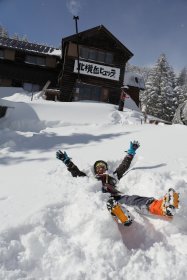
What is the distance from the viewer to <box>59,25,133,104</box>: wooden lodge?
24950 mm

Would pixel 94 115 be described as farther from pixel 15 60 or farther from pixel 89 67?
pixel 15 60

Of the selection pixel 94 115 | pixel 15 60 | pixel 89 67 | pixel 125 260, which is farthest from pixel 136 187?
pixel 15 60

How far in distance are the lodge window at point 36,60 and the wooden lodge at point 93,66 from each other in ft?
12.9

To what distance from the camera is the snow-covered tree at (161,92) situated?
44219mm

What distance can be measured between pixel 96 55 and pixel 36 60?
22.4 ft

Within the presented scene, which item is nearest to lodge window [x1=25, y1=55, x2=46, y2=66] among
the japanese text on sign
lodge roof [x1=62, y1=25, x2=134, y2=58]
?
lodge roof [x1=62, y1=25, x2=134, y2=58]

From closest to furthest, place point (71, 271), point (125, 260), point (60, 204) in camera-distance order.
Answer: point (71, 271)
point (125, 260)
point (60, 204)

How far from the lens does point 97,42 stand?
25.4 m

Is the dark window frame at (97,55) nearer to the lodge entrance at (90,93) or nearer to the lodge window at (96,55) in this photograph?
the lodge window at (96,55)

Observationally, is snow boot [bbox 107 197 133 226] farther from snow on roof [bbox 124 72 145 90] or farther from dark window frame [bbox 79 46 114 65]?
snow on roof [bbox 124 72 145 90]

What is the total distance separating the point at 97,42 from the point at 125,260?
76.3 ft

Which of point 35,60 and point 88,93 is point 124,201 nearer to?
point 88,93

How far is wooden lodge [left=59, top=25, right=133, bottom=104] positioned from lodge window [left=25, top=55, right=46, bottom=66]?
3.94 metres

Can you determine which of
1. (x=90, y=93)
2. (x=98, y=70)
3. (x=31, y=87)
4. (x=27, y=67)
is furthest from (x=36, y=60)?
(x=90, y=93)
